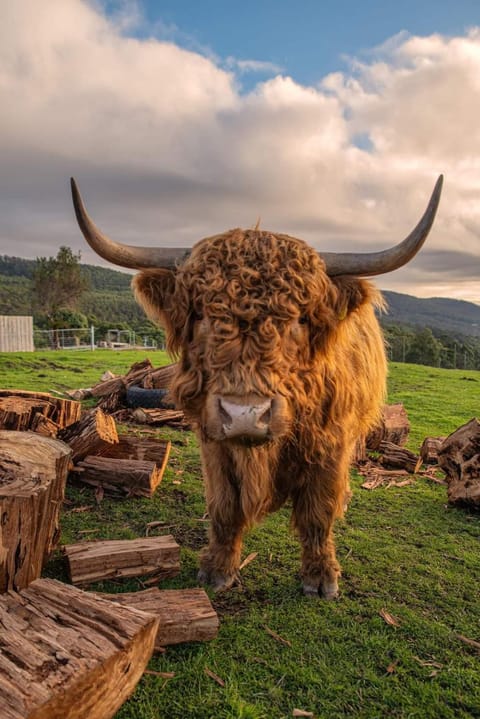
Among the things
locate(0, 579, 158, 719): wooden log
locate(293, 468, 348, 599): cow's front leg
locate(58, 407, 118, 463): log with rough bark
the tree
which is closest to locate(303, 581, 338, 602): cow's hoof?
locate(293, 468, 348, 599): cow's front leg

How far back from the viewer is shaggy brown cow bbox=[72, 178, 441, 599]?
2.73 metres

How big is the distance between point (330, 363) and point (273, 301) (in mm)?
816

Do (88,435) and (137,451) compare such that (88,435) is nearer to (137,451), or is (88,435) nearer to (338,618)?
(137,451)

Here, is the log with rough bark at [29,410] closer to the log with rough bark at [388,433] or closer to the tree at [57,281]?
the log with rough bark at [388,433]

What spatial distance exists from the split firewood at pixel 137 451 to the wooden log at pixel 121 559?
187cm

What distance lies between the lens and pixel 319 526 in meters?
3.71

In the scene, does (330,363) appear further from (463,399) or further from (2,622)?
(463,399)

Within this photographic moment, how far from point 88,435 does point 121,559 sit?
1.99 meters

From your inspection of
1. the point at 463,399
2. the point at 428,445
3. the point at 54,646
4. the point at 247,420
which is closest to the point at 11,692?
the point at 54,646

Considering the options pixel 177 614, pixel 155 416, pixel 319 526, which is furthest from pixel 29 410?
pixel 319 526

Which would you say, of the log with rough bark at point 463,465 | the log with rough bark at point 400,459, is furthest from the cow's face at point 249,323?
the log with rough bark at point 400,459

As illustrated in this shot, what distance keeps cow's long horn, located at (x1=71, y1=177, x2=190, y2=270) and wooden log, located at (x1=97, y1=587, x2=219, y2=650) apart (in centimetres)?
210

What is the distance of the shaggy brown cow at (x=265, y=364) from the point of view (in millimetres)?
2732

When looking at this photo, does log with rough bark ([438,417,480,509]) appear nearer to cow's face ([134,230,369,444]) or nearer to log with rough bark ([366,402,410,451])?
log with rough bark ([366,402,410,451])
